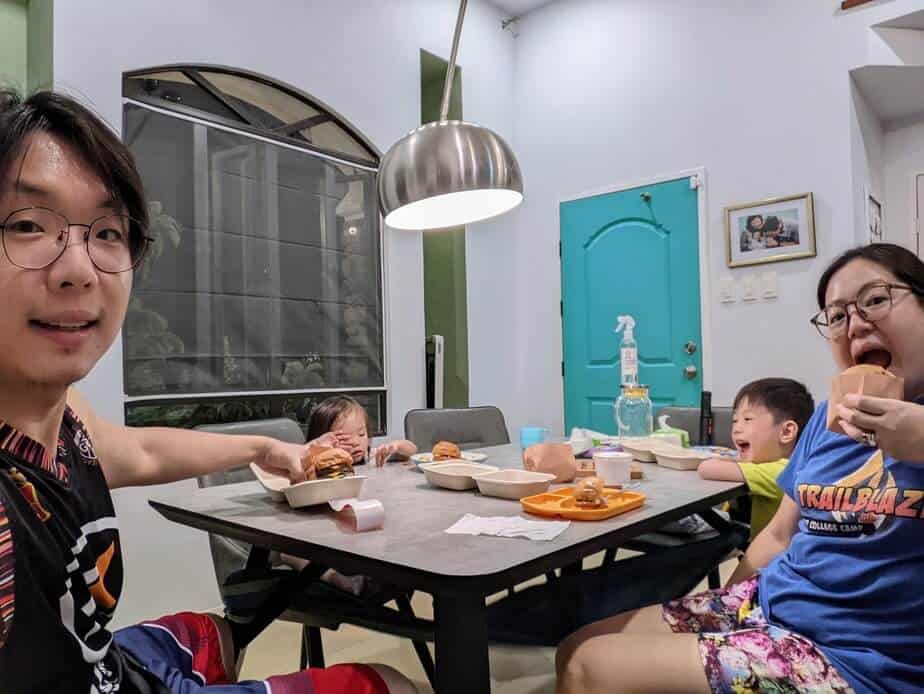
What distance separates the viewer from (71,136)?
2.64 ft

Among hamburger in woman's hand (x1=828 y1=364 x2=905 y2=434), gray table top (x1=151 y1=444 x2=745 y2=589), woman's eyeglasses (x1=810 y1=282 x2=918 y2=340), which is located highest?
woman's eyeglasses (x1=810 y1=282 x2=918 y2=340)

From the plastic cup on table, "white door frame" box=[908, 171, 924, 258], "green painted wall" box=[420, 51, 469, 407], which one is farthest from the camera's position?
"green painted wall" box=[420, 51, 469, 407]

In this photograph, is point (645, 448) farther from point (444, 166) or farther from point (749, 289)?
point (749, 289)

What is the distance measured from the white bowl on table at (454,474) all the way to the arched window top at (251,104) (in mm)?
2361

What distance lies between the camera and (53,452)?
847 millimetres

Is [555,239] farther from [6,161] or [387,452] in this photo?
[6,161]

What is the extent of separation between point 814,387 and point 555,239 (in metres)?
1.97

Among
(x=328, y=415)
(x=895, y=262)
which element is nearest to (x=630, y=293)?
(x=328, y=415)

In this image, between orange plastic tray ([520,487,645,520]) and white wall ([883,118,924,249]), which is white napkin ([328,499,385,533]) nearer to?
orange plastic tray ([520,487,645,520])

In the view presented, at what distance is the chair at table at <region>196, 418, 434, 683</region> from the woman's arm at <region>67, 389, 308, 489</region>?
0.70 ft

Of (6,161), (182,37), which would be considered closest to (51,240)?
(6,161)

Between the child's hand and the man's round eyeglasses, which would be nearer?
the man's round eyeglasses

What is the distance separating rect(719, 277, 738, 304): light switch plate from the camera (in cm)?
396

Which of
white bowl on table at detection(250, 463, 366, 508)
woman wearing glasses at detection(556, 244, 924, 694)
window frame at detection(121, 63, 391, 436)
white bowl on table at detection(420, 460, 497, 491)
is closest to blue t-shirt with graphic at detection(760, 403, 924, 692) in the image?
woman wearing glasses at detection(556, 244, 924, 694)
